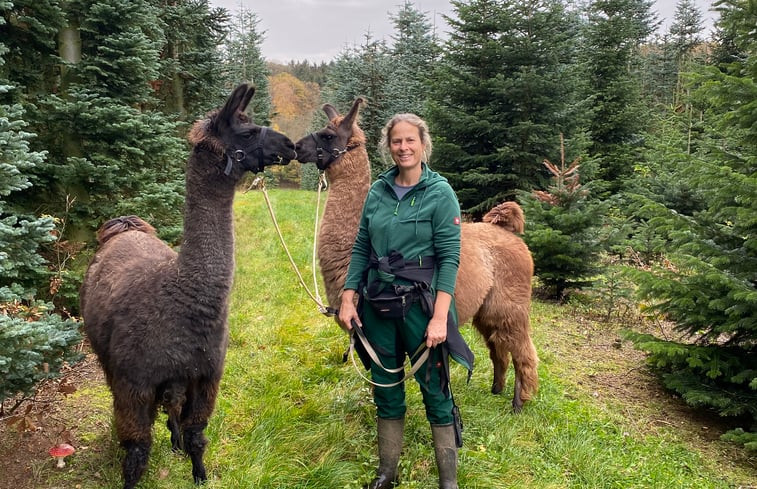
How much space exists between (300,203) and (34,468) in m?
12.4

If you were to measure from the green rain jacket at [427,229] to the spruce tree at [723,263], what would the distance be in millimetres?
2535

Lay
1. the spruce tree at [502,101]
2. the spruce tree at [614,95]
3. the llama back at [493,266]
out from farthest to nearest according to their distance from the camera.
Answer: the spruce tree at [614,95], the spruce tree at [502,101], the llama back at [493,266]

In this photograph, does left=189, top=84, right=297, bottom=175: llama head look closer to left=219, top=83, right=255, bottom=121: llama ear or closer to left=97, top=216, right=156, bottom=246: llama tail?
left=219, top=83, right=255, bottom=121: llama ear

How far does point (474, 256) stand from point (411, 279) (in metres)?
1.42

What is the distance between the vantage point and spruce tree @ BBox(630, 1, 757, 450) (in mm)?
3795

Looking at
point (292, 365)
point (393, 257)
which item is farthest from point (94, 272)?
point (393, 257)

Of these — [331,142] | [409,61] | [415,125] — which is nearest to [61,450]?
[331,142]

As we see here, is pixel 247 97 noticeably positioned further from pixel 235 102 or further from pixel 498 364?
A: pixel 498 364

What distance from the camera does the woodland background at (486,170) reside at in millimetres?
3664

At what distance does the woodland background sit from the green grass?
69 centimetres

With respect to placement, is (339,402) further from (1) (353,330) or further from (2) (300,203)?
(2) (300,203)

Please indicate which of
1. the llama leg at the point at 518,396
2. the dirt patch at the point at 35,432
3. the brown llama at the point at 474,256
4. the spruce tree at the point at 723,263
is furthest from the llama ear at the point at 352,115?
the spruce tree at the point at 723,263

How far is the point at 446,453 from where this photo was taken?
9.26 feet

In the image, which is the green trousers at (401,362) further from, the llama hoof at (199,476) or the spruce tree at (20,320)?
the spruce tree at (20,320)
